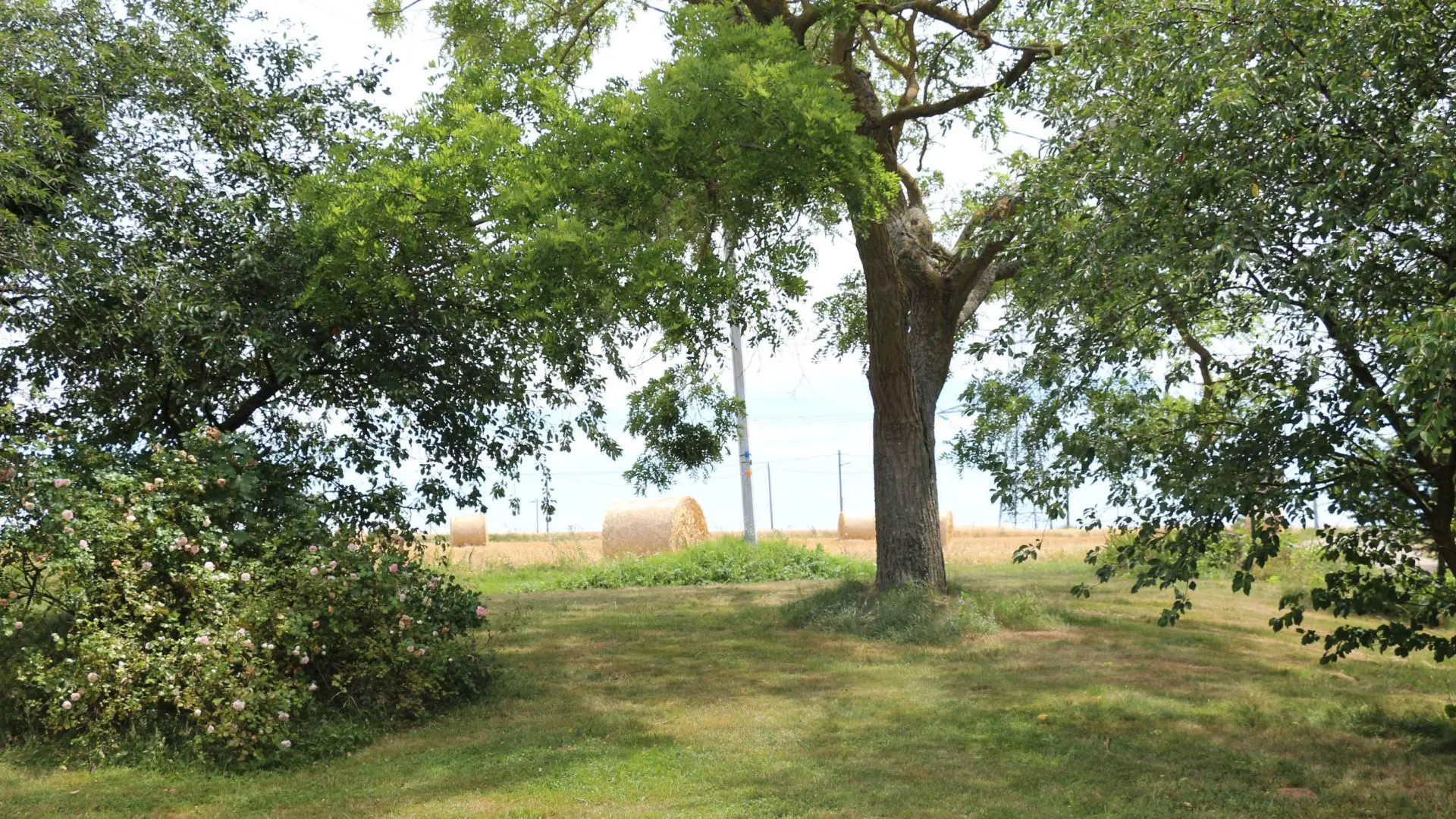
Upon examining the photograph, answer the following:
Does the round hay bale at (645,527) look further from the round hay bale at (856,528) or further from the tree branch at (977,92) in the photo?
the tree branch at (977,92)

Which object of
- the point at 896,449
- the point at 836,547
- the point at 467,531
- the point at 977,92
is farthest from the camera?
the point at 467,531

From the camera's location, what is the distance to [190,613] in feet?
27.3

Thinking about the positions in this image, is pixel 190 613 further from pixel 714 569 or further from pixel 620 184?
pixel 714 569

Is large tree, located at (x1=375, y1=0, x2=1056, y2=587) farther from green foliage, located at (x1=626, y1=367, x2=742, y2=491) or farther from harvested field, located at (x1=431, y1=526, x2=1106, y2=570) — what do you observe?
harvested field, located at (x1=431, y1=526, x2=1106, y2=570)

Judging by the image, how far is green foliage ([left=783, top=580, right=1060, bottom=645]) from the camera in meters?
13.2

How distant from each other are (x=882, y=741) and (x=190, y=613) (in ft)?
17.3

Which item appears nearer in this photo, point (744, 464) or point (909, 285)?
point (909, 285)

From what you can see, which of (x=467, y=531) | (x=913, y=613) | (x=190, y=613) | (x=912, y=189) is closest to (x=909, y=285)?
(x=912, y=189)

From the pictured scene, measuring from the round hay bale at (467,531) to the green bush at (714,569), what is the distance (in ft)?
23.1

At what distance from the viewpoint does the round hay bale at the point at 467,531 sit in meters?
27.5

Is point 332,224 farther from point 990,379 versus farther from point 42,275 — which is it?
point 990,379

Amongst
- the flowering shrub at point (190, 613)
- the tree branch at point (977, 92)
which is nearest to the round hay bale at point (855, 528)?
the tree branch at point (977, 92)

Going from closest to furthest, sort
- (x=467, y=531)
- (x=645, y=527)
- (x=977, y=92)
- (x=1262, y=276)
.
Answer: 1. (x=1262, y=276)
2. (x=977, y=92)
3. (x=645, y=527)
4. (x=467, y=531)

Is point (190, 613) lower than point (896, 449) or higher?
lower
